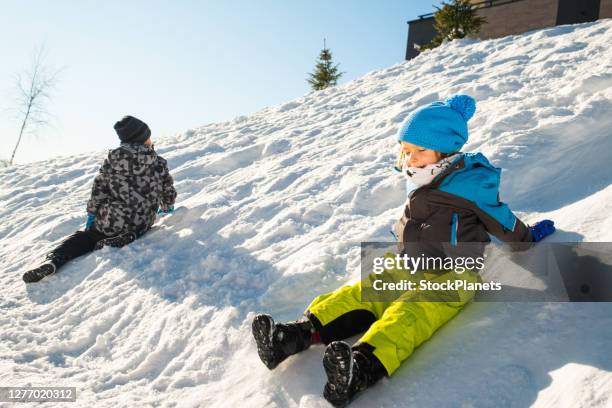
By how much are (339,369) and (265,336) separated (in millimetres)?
462

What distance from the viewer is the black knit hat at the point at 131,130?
4.08 meters

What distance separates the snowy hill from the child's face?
0.83m

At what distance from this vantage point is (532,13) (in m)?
18.4

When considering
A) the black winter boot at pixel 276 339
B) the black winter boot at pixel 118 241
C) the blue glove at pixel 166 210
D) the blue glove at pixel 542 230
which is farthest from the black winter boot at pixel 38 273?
the blue glove at pixel 542 230

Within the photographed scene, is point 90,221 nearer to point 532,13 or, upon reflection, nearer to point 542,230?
point 542,230

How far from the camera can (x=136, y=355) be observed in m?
2.48

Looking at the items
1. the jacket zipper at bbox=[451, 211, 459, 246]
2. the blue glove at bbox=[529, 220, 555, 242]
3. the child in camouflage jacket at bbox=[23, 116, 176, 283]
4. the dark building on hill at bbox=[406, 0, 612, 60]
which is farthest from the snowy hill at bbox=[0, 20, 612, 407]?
the dark building on hill at bbox=[406, 0, 612, 60]

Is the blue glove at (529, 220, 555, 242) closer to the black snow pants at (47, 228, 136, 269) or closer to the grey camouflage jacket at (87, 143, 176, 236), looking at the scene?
the grey camouflage jacket at (87, 143, 176, 236)

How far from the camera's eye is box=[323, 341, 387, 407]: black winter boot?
1567mm

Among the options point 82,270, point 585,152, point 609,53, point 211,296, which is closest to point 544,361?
point 211,296

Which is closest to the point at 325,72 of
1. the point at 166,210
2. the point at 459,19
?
the point at 459,19

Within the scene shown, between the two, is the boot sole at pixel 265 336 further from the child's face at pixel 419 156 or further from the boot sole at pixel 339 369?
the child's face at pixel 419 156

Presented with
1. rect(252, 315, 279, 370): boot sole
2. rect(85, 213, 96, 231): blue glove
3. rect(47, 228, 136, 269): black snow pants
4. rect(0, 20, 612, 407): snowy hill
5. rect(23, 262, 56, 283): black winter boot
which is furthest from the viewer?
rect(85, 213, 96, 231): blue glove

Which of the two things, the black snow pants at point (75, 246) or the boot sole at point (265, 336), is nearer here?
the boot sole at point (265, 336)
